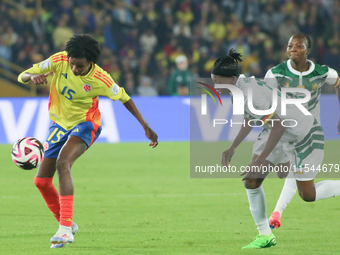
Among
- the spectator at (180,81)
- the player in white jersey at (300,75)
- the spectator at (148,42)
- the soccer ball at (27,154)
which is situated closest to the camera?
the soccer ball at (27,154)

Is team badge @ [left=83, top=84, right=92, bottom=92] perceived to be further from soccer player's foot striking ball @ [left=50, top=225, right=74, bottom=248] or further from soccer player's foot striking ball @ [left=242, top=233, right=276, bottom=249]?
soccer player's foot striking ball @ [left=242, top=233, right=276, bottom=249]

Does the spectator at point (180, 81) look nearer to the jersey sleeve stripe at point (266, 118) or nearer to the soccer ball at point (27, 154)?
the soccer ball at point (27, 154)

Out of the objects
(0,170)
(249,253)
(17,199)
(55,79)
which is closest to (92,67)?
(55,79)

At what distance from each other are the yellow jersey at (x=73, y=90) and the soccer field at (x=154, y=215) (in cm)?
128

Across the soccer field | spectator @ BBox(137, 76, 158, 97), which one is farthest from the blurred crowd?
the soccer field

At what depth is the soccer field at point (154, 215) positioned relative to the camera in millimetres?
5410

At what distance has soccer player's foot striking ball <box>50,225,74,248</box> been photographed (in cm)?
528

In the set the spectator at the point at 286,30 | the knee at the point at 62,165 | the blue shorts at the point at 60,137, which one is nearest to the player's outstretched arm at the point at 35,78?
the blue shorts at the point at 60,137

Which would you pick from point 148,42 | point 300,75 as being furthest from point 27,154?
point 148,42

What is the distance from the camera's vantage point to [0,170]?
440 inches

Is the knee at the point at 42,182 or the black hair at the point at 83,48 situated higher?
the black hair at the point at 83,48

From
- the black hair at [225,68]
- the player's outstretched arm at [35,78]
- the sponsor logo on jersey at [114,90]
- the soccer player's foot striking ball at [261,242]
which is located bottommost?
the soccer player's foot striking ball at [261,242]

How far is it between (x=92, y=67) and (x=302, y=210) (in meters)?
3.58

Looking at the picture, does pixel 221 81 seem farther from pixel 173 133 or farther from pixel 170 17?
pixel 170 17
